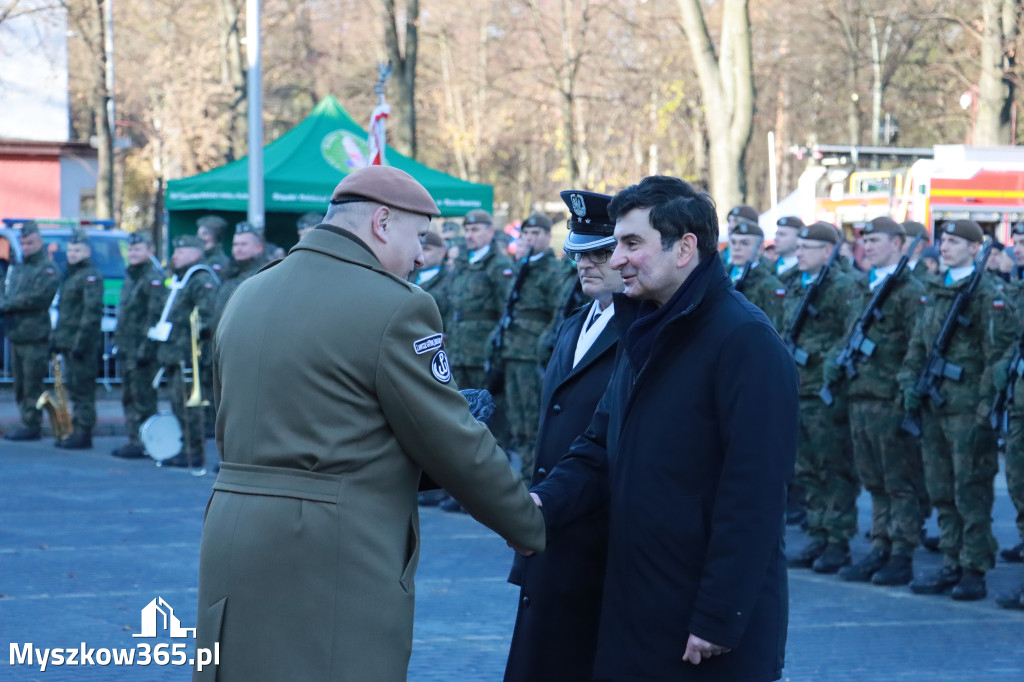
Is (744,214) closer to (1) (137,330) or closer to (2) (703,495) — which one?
(1) (137,330)

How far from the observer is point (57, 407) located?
14.2m

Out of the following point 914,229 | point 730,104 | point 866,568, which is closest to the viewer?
point 866,568

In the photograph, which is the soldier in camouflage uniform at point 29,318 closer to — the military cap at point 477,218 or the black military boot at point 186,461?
the black military boot at point 186,461

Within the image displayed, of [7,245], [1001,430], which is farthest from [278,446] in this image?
[7,245]

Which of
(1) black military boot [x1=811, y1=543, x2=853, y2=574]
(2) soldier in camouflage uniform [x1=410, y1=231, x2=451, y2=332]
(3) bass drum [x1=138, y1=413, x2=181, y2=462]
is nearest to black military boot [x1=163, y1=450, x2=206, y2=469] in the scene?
(3) bass drum [x1=138, y1=413, x2=181, y2=462]

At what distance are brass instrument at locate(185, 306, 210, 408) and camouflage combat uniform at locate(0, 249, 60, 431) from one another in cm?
254

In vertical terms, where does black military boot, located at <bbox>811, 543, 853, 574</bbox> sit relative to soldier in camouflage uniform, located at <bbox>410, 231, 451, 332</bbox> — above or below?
below

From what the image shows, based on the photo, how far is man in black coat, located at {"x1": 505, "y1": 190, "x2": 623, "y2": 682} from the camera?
150 inches

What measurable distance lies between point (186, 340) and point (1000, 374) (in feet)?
25.8

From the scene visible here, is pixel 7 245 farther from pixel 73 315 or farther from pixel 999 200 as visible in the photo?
pixel 999 200

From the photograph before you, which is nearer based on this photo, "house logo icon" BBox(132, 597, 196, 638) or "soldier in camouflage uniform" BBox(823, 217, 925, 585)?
"house logo icon" BBox(132, 597, 196, 638)

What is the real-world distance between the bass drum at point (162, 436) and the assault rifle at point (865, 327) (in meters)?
6.74

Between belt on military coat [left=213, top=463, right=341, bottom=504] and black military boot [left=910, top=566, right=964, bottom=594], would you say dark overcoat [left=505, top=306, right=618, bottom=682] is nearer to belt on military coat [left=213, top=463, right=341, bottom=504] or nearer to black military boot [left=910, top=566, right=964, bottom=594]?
belt on military coat [left=213, top=463, right=341, bottom=504]

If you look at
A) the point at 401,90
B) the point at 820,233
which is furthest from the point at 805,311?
A: the point at 401,90
